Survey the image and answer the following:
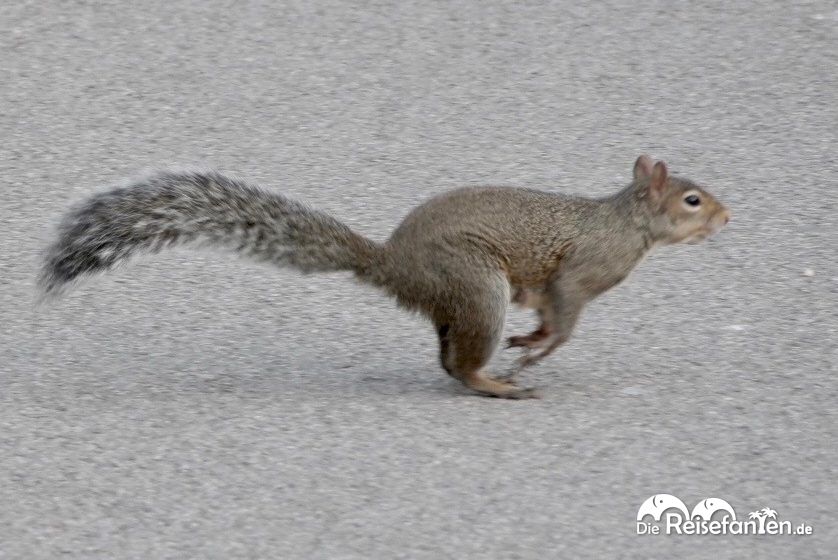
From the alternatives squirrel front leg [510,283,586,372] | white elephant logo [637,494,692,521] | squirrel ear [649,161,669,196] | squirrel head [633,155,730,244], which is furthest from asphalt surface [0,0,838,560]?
squirrel ear [649,161,669,196]

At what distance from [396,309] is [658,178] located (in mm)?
1022

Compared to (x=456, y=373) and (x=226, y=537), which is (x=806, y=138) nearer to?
(x=456, y=373)

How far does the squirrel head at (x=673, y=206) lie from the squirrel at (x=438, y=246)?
0.11 meters

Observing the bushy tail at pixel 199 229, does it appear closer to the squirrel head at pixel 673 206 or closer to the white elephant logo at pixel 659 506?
the squirrel head at pixel 673 206

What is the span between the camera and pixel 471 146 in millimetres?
6812

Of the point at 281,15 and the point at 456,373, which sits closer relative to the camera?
the point at 456,373

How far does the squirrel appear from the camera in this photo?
468 cm

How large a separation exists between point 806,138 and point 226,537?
151 inches

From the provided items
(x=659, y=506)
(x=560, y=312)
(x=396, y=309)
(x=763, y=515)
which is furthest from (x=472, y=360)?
(x=763, y=515)

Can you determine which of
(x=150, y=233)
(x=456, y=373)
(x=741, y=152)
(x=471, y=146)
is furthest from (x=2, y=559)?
(x=741, y=152)

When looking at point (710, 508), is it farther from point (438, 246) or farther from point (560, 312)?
point (438, 246)

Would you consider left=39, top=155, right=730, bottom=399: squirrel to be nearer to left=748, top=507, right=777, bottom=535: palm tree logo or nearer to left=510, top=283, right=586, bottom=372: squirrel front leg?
left=510, top=283, right=586, bottom=372: squirrel front leg

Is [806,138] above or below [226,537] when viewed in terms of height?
above

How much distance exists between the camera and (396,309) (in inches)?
214
